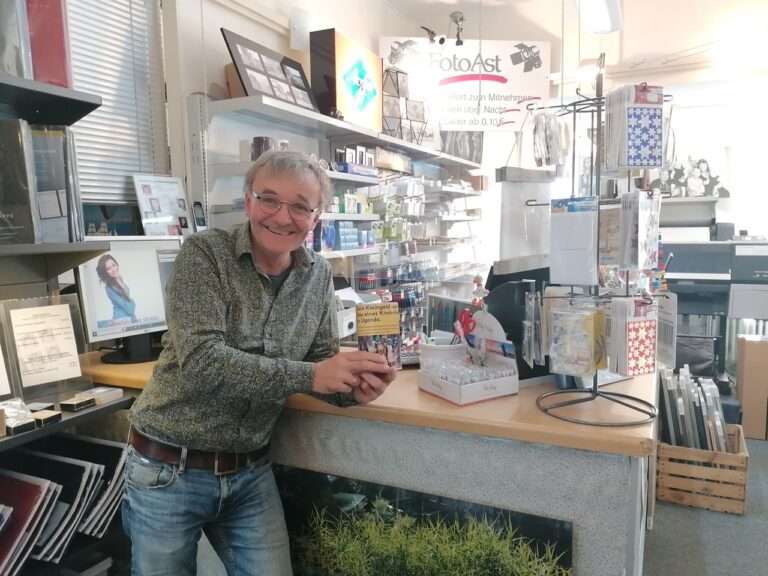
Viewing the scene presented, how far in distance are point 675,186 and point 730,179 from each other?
1.49ft

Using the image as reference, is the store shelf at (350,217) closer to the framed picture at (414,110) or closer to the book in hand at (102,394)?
the framed picture at (414,110)

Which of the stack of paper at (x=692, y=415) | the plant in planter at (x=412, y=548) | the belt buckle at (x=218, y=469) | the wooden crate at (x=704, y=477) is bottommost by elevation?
the wooden crate at (x=704, y=477)

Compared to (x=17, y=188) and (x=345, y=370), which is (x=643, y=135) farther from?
(x=17, y=188)

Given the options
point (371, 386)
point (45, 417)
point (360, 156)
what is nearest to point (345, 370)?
point (371, 386)

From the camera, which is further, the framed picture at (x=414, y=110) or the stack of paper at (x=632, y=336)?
the framed picture at (x=414, y=110)

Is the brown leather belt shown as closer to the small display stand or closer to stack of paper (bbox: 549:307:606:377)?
the small display stand

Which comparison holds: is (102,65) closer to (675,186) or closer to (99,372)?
(99,372)

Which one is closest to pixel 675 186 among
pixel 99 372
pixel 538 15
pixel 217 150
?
pixel 538 15

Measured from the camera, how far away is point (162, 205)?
2502 mm

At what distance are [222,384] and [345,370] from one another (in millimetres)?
274

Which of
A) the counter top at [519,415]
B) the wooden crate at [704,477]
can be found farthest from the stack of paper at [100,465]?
the wooden crate at [704,477]

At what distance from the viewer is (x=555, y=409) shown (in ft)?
4.51

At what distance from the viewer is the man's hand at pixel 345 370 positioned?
128 centimetres

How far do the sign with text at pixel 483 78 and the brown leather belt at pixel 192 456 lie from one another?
3.59 metres
